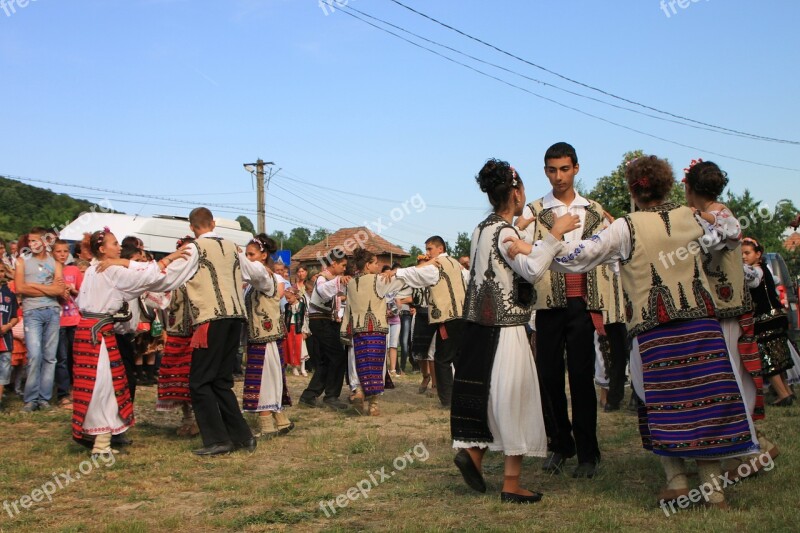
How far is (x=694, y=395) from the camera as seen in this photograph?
4.43 meters

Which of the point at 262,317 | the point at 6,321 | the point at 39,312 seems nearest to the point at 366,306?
the point at 262,317

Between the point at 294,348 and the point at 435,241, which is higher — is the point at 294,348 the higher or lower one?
the lower one

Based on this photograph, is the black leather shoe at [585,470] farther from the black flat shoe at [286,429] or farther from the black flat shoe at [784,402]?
the black flat shoe at [784,402]

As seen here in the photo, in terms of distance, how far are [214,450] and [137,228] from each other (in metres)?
11.1

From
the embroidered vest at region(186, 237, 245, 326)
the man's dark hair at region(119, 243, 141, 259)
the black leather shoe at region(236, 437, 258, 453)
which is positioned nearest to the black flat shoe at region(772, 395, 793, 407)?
the black leather shoe at region(236, 437, 258, 453)

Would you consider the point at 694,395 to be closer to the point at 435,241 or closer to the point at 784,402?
the point at 784,402

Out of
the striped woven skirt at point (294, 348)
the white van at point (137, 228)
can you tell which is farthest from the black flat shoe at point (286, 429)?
the white van at point (137, 228)

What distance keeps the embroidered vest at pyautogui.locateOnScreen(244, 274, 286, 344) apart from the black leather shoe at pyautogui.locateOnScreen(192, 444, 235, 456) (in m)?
1.37

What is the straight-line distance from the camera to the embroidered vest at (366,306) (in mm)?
9438

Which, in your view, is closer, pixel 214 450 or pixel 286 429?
pixel 214 450

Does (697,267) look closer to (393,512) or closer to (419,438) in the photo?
(393,512)

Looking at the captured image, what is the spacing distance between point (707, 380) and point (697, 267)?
2.08 ft

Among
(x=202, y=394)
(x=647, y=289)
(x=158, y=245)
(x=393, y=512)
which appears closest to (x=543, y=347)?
(x=647, y=289)

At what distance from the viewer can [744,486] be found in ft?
16.3
